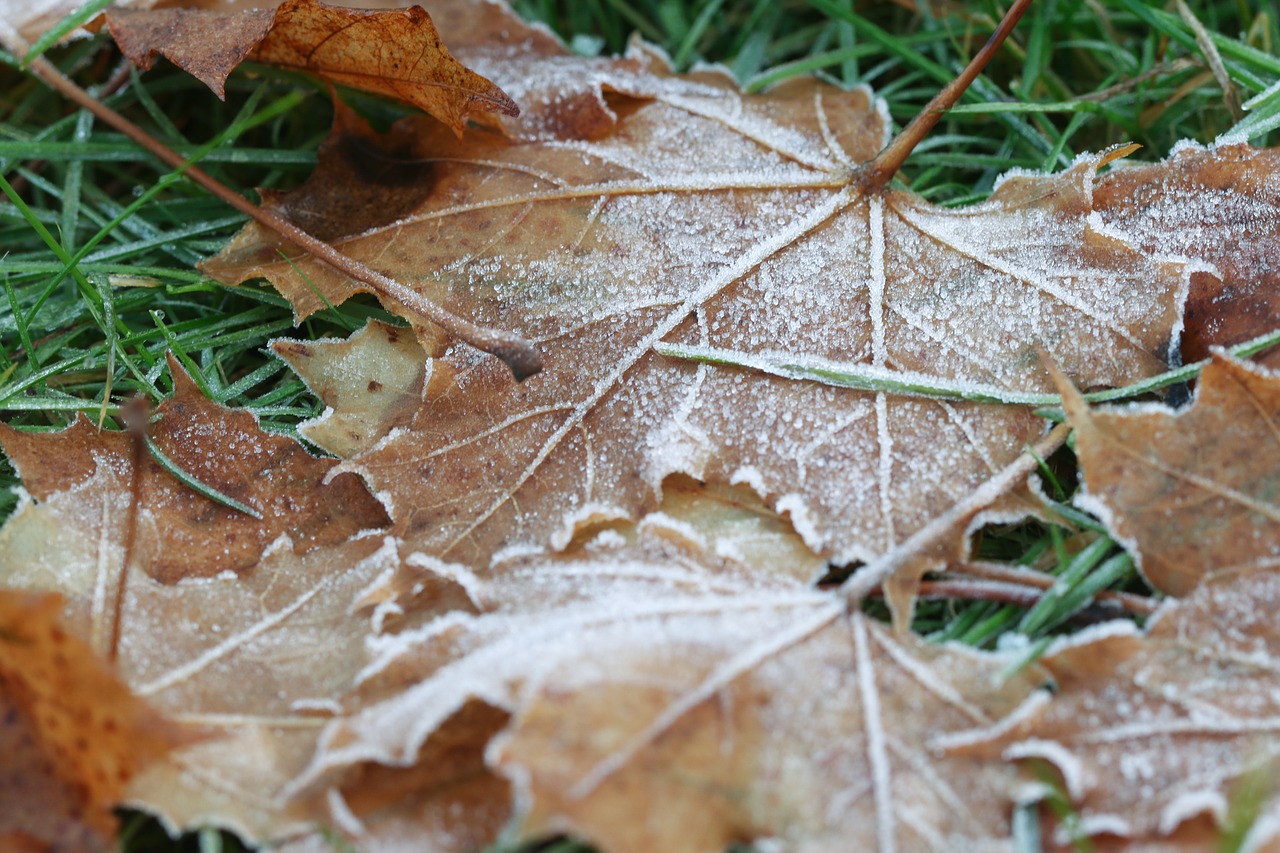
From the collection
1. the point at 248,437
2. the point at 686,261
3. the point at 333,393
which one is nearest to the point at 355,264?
the point at 333,393

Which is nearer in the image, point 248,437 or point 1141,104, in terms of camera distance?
point 248,437

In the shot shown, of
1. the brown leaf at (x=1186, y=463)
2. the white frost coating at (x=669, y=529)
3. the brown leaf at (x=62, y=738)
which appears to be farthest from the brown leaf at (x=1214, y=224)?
the brown leaf at (x=62, y=738)

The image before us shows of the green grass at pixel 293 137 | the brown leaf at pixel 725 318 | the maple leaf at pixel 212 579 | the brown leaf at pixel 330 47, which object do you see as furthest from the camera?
the green grass at pixel 293 137

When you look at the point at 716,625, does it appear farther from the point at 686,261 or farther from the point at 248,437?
the point at 248,437

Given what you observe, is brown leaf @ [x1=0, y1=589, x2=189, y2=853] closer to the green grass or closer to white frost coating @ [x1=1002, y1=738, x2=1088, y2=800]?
the green grass

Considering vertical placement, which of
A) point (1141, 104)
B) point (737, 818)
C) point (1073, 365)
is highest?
point (1141, 104)

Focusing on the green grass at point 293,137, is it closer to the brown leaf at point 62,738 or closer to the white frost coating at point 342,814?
the brown leaf at point 62,738
